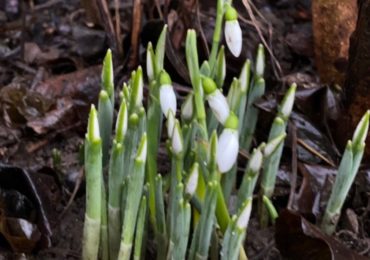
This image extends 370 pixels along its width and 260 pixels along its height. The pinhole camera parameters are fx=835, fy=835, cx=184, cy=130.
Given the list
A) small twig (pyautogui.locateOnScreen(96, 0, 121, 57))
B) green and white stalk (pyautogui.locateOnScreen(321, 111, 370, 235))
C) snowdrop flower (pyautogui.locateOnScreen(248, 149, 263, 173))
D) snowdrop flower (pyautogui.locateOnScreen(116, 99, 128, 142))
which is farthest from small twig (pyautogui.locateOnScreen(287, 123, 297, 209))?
small twig (pyautogui.locateOnScreen(96, 0, 121, 57))

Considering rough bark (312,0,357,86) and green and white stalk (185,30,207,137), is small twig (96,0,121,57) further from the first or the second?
green and white stalk (185,30,207,137)

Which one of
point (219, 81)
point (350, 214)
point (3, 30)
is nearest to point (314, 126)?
point (350, 214)

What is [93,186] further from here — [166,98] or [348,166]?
[348,166]

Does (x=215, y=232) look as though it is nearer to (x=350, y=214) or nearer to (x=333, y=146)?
(x=350, y=214)

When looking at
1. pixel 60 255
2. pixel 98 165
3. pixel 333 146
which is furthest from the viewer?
pixel 333 146

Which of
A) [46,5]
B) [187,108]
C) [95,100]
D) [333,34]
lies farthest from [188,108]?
[46,5]

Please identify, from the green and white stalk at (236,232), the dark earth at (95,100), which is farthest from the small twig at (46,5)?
the green and white stalk at (236,232)
